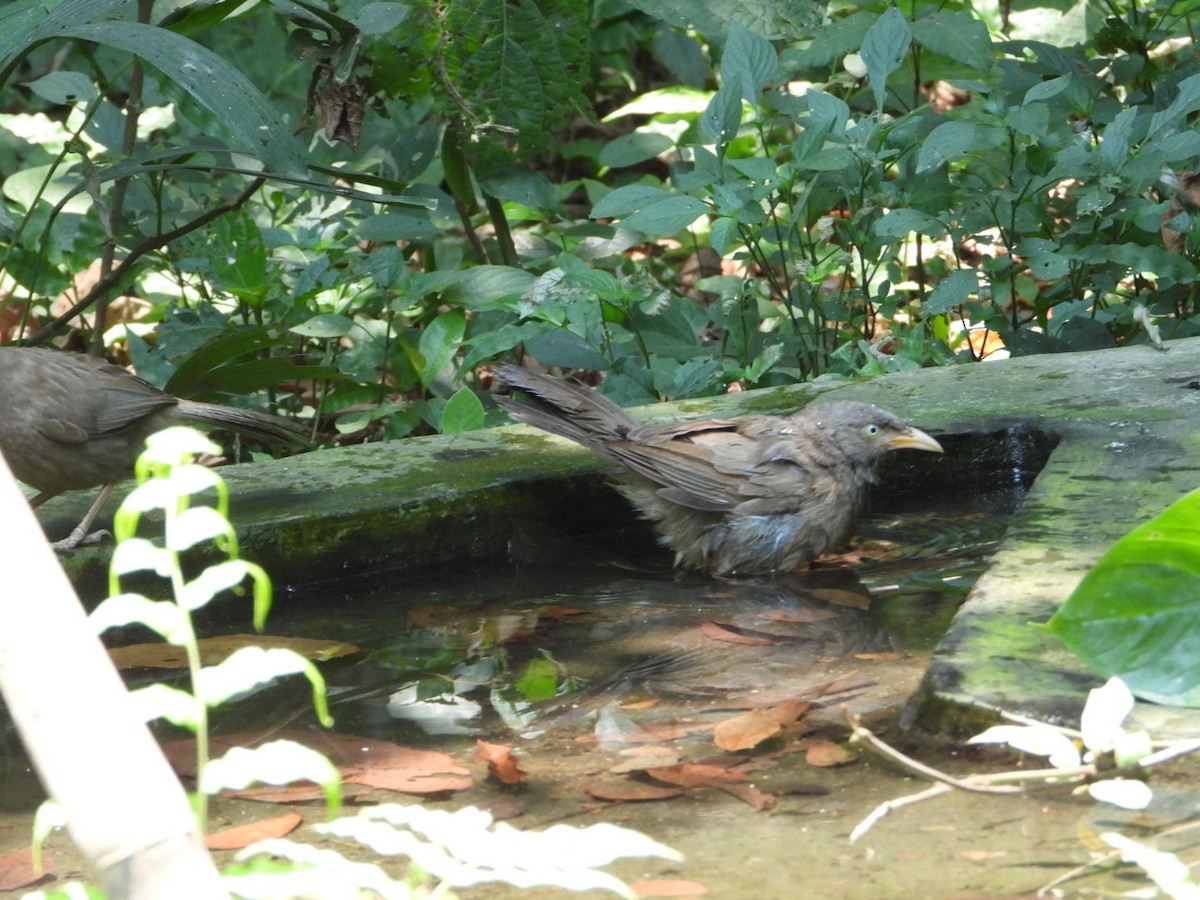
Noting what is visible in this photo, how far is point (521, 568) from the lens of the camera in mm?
4305

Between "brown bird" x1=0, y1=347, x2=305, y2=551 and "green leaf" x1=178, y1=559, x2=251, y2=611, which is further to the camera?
"brown bird" x1=0, y1=347, x2=305, y2=551

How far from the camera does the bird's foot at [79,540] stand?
4004mm

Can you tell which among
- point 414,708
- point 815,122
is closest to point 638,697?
point 414,708

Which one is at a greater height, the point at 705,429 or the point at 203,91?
the point at 203,91

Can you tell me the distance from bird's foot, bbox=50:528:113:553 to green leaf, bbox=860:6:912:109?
10.6 feet

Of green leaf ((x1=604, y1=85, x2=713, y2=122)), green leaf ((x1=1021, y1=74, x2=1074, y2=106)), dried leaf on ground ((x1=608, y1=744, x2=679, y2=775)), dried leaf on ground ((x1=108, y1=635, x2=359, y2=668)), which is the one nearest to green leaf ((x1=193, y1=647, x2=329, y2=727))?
dried leaf on ground ((x1=608, y1=744, x2=679, y2=775))

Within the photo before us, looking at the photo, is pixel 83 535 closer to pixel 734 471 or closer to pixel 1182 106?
pixel 734 471

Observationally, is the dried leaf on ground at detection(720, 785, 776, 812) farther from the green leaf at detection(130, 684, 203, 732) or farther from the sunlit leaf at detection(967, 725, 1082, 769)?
the green leaf at detection(130, 684, 203, 732)

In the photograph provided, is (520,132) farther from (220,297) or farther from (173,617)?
(173,617)

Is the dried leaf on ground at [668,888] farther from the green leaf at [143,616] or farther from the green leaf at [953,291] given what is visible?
the green leaf at [953,291]

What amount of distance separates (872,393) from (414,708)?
7.76ft

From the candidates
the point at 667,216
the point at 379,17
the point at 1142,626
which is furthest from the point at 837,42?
the point at 1142,626

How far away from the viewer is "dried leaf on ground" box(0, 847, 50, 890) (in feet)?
7.63

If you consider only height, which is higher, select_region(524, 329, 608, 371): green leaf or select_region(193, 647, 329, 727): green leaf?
select_region(193, 647, 329, 727): green leaf
